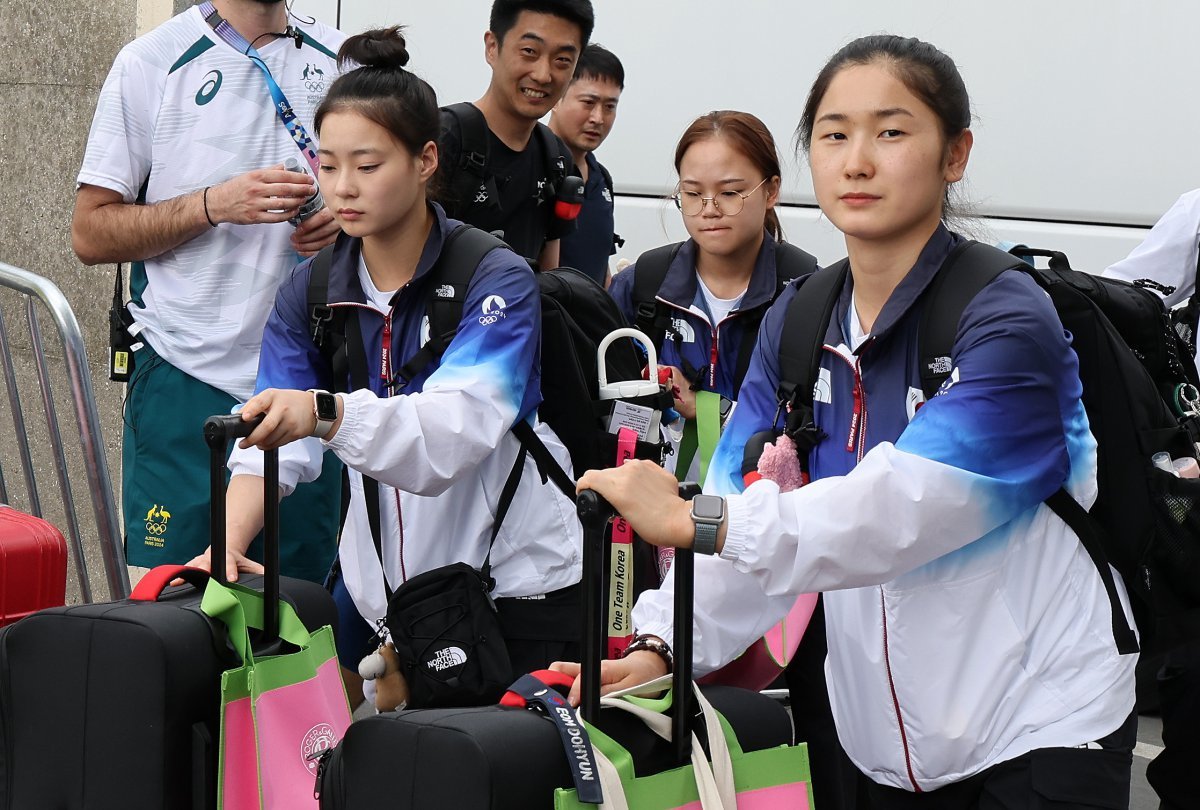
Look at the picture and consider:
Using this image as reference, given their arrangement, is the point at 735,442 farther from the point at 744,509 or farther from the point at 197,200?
the point at 197,200

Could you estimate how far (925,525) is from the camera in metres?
1.94

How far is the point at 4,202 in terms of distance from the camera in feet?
21.6

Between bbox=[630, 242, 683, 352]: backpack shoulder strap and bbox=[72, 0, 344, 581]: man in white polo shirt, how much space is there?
892mm

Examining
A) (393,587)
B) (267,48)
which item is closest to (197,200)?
(267,48)

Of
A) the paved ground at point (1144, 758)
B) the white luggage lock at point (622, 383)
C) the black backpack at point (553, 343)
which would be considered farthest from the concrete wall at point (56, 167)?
the paved ground at point (1144, 758)

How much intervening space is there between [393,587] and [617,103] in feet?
10.5

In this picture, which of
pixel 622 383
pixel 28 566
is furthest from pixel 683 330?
pixel 28 566

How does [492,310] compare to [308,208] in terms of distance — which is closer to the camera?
[492,310]

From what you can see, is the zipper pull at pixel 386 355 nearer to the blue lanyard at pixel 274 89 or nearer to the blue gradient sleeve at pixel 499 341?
the blue gradient sleeve at pixel 499 341

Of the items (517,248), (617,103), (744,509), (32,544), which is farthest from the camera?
(617,103)

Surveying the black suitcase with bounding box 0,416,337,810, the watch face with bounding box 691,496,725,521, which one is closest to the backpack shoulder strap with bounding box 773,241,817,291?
the black suitcase with bounding box 0,416,337,810

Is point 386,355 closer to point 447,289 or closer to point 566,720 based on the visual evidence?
point 447,289

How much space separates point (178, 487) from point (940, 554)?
229cm

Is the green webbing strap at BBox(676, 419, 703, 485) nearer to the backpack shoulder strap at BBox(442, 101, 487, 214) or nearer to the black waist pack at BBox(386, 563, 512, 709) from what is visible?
the backpack shoulder strap at BBox(442, 101, 487, 214)
